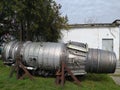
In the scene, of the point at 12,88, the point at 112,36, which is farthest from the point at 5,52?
the point at 112,36

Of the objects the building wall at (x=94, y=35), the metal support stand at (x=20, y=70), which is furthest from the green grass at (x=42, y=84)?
the building wall at (x=94, y=35)

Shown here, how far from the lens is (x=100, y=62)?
12.5 m

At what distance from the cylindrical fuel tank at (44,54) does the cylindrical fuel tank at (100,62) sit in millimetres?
1076

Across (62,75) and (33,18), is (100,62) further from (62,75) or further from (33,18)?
(33,18)

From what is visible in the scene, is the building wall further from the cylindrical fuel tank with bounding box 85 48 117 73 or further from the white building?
the cylindrical fuel tank with bounding box 85 48 117 73

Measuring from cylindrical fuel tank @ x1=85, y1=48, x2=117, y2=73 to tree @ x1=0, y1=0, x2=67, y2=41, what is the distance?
15.8 ft

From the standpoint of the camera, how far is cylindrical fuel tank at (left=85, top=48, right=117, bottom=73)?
1253cm

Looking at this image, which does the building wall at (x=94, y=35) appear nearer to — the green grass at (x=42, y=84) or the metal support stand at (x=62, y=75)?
the green grass at (x=42, y=84)

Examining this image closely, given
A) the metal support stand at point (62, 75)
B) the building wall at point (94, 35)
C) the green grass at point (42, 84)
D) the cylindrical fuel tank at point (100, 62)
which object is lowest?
the green grass at point (42, 84)

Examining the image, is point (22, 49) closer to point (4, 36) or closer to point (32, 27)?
point (32, 27)

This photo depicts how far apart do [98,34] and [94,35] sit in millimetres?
358

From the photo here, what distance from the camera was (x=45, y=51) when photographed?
12.8 metres

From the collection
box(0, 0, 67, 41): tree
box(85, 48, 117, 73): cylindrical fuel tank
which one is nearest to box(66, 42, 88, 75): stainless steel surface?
box(85, 48, 117, 73): cylindrical fuel tank

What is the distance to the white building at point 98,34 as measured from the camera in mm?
26500
